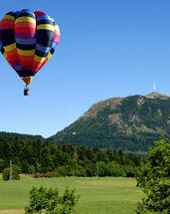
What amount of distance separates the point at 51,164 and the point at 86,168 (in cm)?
1356

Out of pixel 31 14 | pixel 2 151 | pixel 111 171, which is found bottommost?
pixel 111 171

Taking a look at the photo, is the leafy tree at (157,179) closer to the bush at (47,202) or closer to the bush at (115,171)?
the bush at (47,202)

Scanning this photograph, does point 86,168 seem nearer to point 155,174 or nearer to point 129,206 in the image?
point 129,206

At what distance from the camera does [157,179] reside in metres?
23.7

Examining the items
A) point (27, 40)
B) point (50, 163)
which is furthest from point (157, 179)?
point (50, 163)

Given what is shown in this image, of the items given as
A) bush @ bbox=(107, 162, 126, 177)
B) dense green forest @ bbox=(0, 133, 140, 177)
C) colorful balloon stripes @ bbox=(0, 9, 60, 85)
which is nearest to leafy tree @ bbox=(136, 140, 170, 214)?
colorful balloon stripes @ bbox=(0, 9, 60, 85)

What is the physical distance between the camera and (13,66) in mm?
43094

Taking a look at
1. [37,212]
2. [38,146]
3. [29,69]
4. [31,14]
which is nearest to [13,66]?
[29,69]

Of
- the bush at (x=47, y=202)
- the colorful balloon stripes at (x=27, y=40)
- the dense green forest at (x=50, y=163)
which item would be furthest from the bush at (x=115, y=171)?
the bush at (x=47, y=202)

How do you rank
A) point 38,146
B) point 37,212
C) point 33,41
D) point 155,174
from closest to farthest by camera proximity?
point 155,174 → point 37,212 → point 33,41 → point 38,146

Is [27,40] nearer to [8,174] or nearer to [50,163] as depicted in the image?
[8,174]

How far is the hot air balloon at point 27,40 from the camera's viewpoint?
40906mm

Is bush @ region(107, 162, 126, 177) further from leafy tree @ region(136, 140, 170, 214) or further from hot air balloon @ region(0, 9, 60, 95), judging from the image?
leafy tree @ region(136, 140, 170, 214)

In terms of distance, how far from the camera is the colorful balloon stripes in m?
40.9
